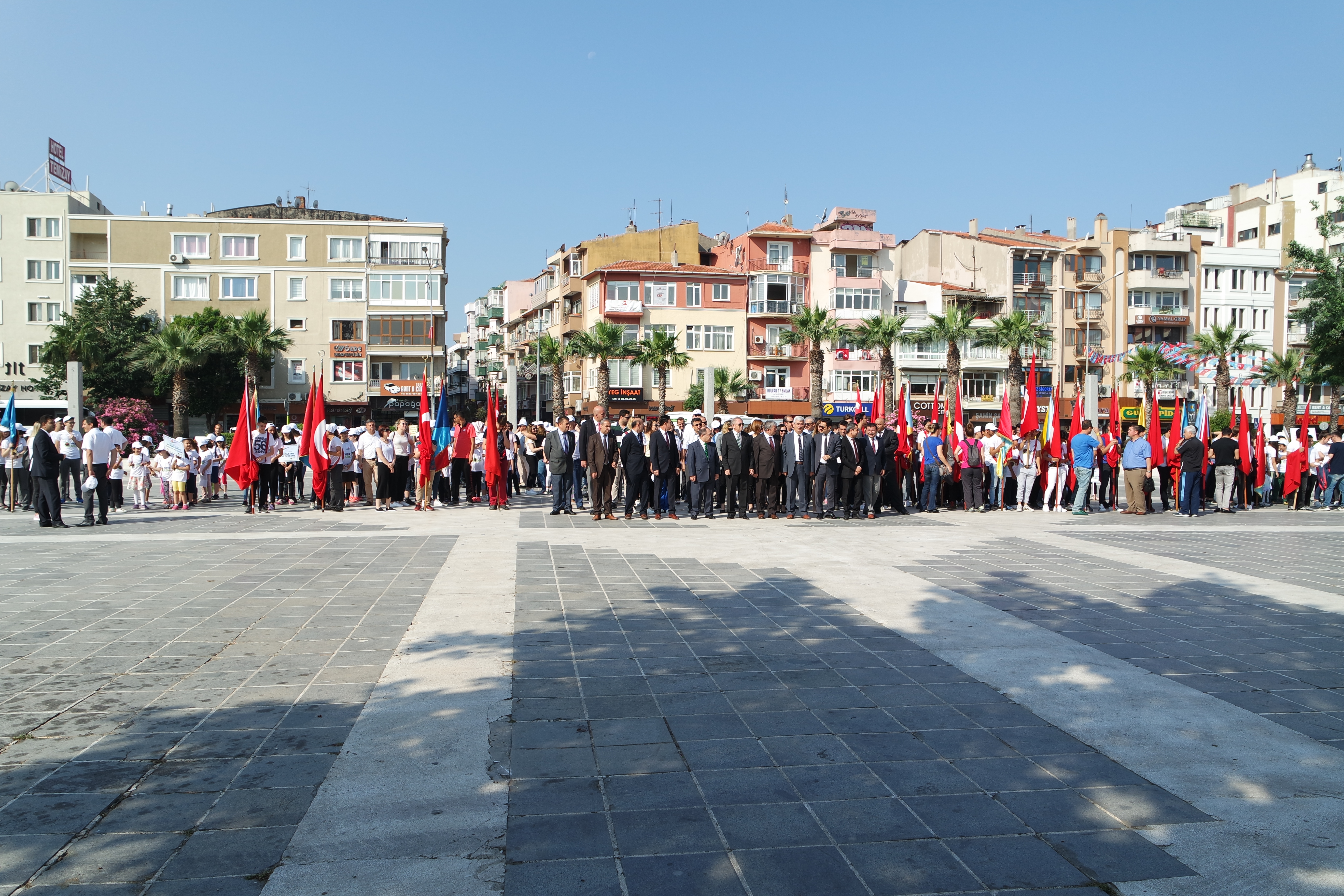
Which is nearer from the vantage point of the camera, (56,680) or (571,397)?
(56,680)

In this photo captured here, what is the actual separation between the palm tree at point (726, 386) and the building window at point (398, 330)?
62.0 feet

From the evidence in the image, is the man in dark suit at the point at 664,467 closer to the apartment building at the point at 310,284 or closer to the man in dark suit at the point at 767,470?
the man in dark suit at the point at 767,470

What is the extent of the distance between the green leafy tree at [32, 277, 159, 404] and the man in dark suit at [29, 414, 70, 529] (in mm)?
39826

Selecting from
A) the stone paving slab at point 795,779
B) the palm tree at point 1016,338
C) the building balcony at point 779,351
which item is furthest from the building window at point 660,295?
the stone paving slab at point 795,779

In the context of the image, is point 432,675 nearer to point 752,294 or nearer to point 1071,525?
point 1071,525

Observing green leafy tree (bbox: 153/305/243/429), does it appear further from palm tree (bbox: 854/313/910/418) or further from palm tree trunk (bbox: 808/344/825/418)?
palm tree (bbox: 854/313/910/418)

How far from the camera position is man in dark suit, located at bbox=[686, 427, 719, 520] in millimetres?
17203

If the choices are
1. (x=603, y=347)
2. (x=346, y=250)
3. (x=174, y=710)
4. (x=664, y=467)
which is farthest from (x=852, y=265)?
(x=174, y=710)

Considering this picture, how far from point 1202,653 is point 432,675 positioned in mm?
5325

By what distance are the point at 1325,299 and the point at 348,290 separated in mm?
52577

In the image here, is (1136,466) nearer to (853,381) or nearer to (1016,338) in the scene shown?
(1016,338)

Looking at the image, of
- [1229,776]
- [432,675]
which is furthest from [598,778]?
[1229,776]

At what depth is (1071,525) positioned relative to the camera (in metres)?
16.4

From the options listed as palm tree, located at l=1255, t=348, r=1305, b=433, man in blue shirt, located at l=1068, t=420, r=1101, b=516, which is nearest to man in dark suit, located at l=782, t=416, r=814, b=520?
man in blue shirt, located at l=1068, t=420, r=1101, b=516
